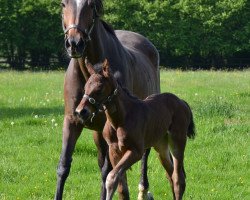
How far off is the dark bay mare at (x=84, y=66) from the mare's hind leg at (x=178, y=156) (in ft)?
1.98

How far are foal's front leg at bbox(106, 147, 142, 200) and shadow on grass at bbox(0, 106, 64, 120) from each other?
745 cm

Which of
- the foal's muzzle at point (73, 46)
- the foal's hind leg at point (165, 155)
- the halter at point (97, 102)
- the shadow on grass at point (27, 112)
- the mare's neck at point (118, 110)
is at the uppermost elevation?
the foal's muzzle at point (73, 46)

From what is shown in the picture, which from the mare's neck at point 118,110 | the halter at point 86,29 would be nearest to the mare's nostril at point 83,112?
the mare's neck at point 118,110

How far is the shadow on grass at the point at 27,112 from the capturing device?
13.0 meters

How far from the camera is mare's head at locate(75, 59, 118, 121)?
4974 mm

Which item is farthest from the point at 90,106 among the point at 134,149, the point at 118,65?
the point at 118,65

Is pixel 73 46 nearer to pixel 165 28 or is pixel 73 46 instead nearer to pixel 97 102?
pixel 97 102

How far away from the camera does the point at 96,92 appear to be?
16.8 feet

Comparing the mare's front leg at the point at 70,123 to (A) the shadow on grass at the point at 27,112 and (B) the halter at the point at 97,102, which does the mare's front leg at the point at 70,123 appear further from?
(A) the shadow on grass at the point at 27,112

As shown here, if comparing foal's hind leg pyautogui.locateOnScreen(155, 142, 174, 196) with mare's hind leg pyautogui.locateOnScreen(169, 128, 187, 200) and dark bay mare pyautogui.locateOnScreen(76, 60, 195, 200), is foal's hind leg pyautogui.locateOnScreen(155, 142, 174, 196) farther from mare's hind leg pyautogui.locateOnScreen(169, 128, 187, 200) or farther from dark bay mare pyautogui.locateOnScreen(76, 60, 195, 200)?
mare's hind leg pyautogui.locateOnScreen(169, 128, 187, 200)

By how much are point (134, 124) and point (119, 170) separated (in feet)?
1.49

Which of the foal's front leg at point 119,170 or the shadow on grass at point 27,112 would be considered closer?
the foal's front leg at point 119,170

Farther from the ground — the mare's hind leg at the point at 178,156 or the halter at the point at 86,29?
the halter at the point at 86,29

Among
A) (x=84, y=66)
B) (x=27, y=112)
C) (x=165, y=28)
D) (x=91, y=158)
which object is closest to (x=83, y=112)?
(x=84, y=66)
